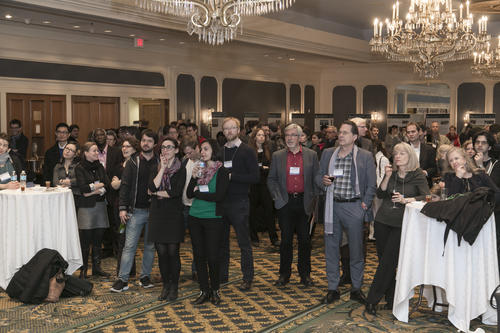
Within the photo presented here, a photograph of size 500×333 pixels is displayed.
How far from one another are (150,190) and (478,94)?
1423 centimetres

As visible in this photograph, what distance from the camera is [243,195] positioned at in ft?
17.8

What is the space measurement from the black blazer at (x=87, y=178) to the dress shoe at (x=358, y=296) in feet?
8.56

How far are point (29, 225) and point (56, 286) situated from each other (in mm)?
597

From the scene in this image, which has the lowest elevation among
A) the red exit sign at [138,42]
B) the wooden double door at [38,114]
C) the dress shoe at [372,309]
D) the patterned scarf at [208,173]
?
the dress shoe at [372,309]

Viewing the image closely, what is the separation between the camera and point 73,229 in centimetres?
549

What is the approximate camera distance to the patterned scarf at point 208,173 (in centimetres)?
493

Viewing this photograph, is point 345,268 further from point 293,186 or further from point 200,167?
point 200,167

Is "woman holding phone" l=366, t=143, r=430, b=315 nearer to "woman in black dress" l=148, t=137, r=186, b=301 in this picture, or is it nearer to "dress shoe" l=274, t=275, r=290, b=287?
"dress shoe" l=274, t=275, r=290, b=287

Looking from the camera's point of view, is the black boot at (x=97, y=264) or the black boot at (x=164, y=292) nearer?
the black boot at (x=164, y=292)

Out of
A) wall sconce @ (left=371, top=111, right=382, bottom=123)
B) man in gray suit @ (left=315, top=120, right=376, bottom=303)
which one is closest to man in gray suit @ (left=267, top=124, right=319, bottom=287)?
man in gray suit @ (left=315, top=120, right=376, bottom=303)

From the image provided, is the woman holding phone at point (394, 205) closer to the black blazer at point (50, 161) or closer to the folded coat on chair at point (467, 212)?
the folded coat on chair at point (467, 212)

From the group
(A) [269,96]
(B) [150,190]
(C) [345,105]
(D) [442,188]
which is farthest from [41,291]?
(C) [345,105]

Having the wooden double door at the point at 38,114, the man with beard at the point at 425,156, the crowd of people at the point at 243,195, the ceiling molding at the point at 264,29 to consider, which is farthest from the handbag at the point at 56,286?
the wooden double door at the point at 38,114

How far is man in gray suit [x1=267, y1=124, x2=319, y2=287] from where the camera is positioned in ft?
17.8
